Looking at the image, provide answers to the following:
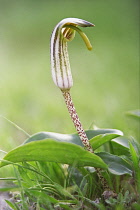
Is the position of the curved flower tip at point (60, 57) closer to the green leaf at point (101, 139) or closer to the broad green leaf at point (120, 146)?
the green leaf at point (101, 139)

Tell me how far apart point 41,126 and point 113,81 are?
1094mm

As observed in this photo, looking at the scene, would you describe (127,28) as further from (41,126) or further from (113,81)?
(41,126)

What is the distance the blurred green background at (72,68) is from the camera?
2590 millimetres

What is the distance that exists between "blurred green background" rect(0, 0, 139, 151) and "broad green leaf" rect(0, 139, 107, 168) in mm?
358

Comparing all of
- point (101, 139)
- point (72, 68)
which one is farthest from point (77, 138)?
point (72, 68)

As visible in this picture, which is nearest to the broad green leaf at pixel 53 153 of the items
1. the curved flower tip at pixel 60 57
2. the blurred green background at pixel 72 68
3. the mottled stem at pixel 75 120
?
the mottled stem at pixel 75 120

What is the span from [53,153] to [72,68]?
272 cm

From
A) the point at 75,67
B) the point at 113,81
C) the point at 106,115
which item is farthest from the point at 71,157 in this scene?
the point at 75,67

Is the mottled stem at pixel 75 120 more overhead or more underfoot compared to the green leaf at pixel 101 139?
more overhead

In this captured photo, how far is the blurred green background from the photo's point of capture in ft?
8.50

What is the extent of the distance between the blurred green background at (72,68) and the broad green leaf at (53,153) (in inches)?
14.1

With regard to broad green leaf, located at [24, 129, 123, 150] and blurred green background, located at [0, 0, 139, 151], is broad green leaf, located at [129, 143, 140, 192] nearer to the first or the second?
broad green leaf, located at [24, 129, 123, 150]

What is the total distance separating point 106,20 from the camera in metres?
4.96

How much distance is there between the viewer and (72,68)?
380cm
